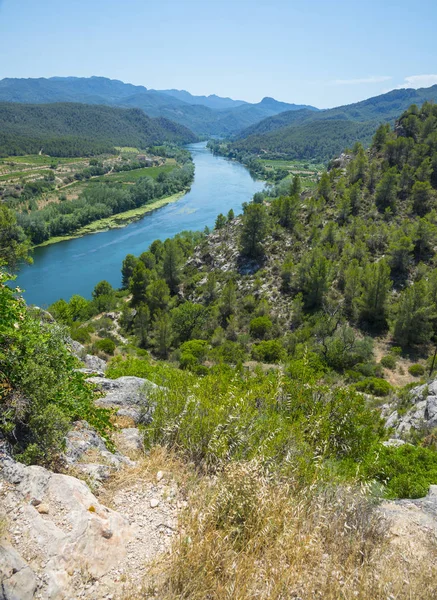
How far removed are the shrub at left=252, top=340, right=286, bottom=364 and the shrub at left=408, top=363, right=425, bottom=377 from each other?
8.69m

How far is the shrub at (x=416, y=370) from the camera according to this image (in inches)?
945

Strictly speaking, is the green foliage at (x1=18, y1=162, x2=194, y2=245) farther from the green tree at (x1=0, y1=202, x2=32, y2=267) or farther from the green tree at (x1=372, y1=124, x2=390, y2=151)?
the green tree at (x1=372, y1=124, x2=390, y2=151)

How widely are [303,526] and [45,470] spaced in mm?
3634

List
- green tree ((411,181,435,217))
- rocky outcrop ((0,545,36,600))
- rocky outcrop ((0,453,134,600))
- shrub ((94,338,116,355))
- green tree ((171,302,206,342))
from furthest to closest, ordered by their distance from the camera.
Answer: green tree ((411,181,435,217)) < green tree ((171,302,206,342)) < shrub ((94,338,116,355)) < rocky outcrop ((0,453,134,600)) < rocky outcrop ((0,545,36,600))

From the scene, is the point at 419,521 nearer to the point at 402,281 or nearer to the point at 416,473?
the point at 416,473

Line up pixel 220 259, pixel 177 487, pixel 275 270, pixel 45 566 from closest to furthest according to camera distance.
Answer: pixel 45 566
pixel 177 487
pixel 275 270
pixel 220 259

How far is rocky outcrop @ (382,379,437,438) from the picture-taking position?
12859 mm

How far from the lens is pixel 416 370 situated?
24.2 metres

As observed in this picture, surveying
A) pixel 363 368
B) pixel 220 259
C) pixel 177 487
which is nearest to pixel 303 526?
pixel 177 487

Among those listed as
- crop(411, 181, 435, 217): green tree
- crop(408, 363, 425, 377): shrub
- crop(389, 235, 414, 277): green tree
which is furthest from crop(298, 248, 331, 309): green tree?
crop(411, 181, 435, 217): green tree

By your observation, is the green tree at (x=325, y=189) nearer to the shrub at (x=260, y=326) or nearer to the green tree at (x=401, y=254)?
the green tree at (x=401, y=254)

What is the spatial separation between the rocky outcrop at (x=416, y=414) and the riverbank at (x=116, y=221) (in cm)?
7171

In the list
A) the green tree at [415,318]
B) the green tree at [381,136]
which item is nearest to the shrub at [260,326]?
the green tree at [415,318]

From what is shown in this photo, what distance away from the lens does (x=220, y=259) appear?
48.0 meters
